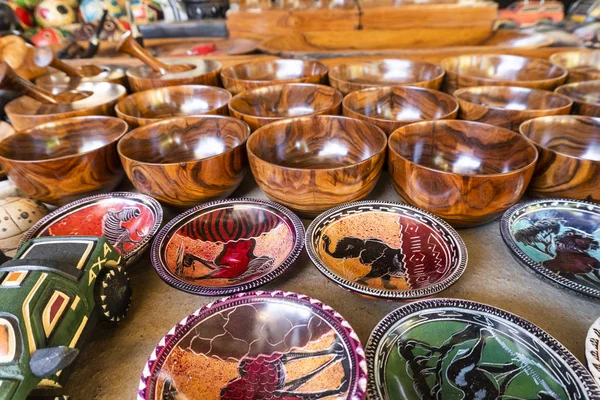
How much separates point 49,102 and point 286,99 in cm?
76

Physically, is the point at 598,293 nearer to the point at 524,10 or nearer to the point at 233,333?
the point at 233,333

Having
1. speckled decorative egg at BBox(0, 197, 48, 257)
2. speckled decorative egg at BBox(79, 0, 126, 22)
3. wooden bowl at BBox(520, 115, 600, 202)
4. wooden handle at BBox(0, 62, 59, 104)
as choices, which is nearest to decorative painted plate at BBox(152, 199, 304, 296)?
speckled decorative egg at BBox(0, 197, 48, 257)

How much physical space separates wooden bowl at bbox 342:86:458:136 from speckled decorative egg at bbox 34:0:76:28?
307 centimetres

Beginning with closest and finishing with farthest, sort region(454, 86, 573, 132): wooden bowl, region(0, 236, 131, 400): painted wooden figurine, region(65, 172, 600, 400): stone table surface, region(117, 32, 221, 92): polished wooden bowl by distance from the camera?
region(0, 236, 131, 400): painted wooden figurine, region(65, 172, 600, 400): stone table surface, region(454, 86, 573, 132): wooden bowl, region(117, 32, 221, 92): polished wooden bowl

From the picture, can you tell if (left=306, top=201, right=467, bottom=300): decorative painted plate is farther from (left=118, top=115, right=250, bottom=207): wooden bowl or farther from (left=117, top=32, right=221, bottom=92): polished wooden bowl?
(left=117, top=32, right=221, bottom=92): polished wooden bowl

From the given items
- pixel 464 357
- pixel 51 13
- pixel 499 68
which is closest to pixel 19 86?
pixel 464 357

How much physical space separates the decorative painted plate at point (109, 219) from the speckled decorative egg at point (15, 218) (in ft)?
0.21

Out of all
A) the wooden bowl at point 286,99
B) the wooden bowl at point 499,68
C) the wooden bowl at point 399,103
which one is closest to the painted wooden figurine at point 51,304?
the wooden bowl at point 286,99

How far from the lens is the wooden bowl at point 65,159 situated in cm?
92

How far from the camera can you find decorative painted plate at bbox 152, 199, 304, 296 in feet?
2.47

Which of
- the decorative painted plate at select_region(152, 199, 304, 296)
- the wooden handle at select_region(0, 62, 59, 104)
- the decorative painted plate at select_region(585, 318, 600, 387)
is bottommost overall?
the decorative painted plate at select_region(585, 318, 600, 387)

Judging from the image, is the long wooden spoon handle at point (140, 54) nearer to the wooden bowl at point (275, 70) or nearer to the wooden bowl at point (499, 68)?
the wooden bowl at point (275, 70)

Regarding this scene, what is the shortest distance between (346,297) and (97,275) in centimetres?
45

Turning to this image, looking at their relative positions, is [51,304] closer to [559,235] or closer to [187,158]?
[187,158]
